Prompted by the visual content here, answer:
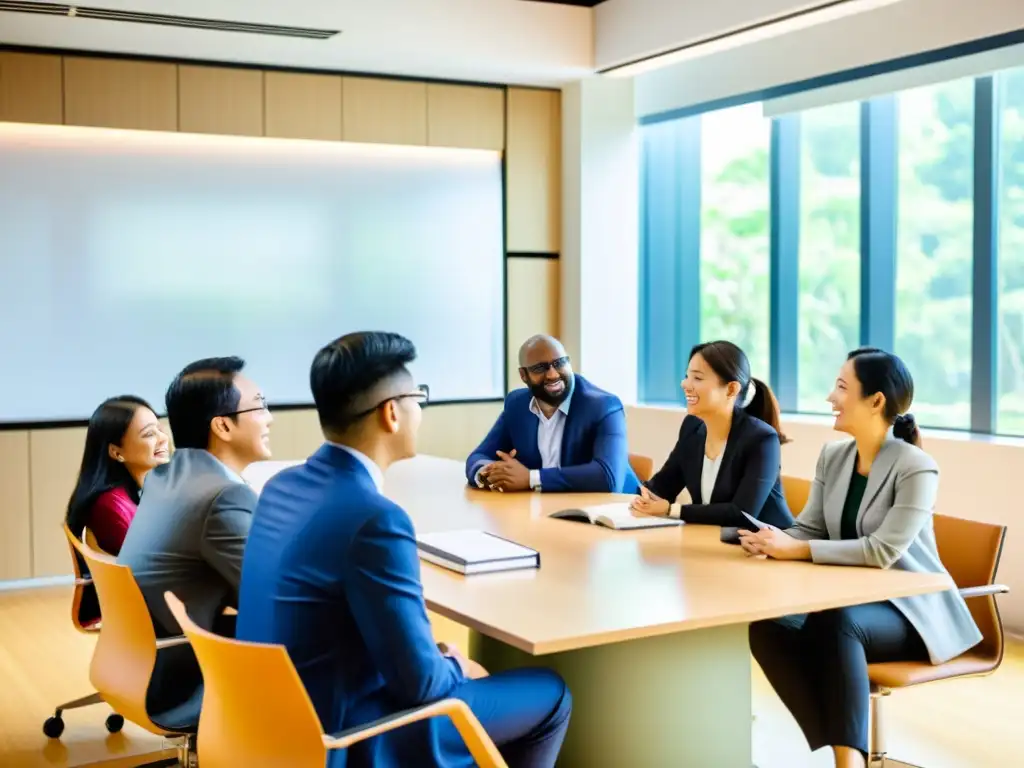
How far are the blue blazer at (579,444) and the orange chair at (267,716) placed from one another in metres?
2.29

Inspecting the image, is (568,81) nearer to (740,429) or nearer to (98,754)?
(740,429)

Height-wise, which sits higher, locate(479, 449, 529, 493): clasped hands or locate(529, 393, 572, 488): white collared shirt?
locate(529, 393, 572, 488): white collared shirt

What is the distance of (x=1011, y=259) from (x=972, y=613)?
10.1 ft

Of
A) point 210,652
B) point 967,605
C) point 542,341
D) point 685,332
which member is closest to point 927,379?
point 685,332

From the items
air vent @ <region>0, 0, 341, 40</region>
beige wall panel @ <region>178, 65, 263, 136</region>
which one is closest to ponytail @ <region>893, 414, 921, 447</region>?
air vent @ <region>0, 0, 341, 40</region>

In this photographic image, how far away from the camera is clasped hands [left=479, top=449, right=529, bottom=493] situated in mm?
4855

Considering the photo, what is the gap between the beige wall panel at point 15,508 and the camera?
699cm

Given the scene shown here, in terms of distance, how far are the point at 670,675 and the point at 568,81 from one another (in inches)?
224

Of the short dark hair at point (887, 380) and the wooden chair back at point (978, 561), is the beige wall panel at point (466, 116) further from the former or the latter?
the wooden chair back at point (978, 561)

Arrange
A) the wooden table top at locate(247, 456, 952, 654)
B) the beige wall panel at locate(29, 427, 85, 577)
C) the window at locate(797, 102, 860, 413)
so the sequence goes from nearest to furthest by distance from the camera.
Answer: the wooden table top at locate(247, 456, 952, 654) → the beige wall panel at locate(29, 427, 85, 577) → the window at locate(797, 102, 860, 413)

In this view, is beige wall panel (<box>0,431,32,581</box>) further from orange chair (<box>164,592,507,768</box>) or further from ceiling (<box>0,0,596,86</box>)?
orange chair (<box>164,592,507,768</box>)

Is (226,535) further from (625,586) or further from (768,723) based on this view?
(768,723)

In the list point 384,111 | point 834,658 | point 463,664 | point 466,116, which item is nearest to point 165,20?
point 384,111

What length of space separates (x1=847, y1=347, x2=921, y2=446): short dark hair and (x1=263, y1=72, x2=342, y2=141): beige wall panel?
485 cm
